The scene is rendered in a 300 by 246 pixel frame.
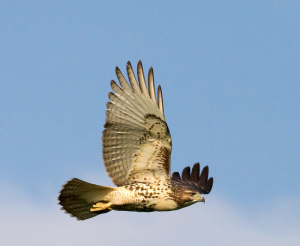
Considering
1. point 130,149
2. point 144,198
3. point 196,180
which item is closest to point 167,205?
point 144,198

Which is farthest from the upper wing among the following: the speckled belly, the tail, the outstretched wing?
the outstretched wing

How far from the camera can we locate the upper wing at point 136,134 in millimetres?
11586

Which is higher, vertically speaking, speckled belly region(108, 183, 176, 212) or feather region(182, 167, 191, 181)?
feather region(182, 167, 191, 181)

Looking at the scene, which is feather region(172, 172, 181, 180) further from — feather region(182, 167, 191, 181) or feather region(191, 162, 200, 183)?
feather region(191, 162, 200, 183)

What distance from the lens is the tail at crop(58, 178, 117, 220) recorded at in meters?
11.6

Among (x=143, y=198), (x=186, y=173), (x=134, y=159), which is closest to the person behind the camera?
(x=143, y=198)

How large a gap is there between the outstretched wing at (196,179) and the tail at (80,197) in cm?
299

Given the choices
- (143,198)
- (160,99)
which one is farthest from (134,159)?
(160,99)

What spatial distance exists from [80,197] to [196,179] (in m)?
3.94

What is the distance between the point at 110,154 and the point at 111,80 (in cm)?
155

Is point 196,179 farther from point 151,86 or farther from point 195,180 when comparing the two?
point 151,86

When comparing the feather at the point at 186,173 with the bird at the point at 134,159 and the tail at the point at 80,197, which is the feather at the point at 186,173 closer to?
the bird at the point at 134,159

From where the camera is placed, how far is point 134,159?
38.8 ft

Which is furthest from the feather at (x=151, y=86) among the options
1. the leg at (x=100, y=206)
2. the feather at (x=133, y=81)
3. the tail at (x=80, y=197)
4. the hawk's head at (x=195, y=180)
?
the hawk's head at (x=195, y=180)
